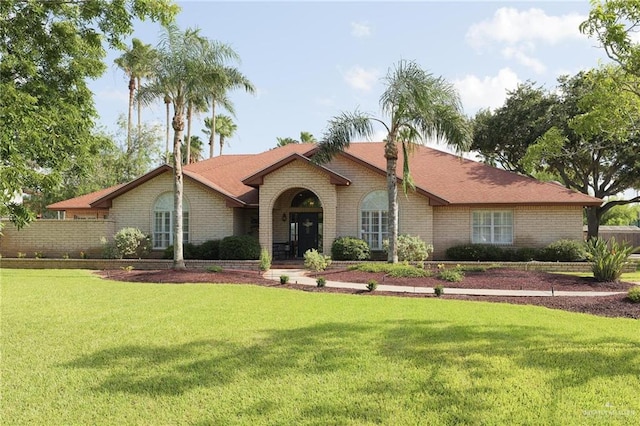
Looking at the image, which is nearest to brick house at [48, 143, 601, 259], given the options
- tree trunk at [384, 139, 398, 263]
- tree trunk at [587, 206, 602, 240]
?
tree trunk at [384, 139, 398, 263]

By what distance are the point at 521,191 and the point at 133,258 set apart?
19.8 m

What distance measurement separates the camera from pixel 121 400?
16.8 feet

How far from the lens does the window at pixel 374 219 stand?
75.8 feet

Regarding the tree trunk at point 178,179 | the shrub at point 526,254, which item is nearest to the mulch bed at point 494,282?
the tree trunk at point 178,179

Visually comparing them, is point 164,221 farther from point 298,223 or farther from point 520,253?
point 520,253

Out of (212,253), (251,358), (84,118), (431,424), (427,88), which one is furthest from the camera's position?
(212,253)

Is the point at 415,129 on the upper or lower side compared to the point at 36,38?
lower

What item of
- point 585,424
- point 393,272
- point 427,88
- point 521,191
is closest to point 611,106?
point 427,88

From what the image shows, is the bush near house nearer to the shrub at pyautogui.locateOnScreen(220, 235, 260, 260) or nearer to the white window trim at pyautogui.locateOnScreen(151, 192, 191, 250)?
the shrub at pyautogui.locateOnScreen(220, 235, 260, 260)

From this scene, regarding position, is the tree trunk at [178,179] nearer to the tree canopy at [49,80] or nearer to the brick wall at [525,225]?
the tree canopy at [49,80]

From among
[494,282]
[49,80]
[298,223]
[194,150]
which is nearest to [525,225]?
[494,282]

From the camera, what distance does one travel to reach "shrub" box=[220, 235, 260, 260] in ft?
70.0

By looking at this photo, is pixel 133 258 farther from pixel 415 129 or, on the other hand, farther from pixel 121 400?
pixel 121 400

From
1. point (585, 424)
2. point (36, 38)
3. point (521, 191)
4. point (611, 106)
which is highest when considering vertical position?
point (36, 38)
